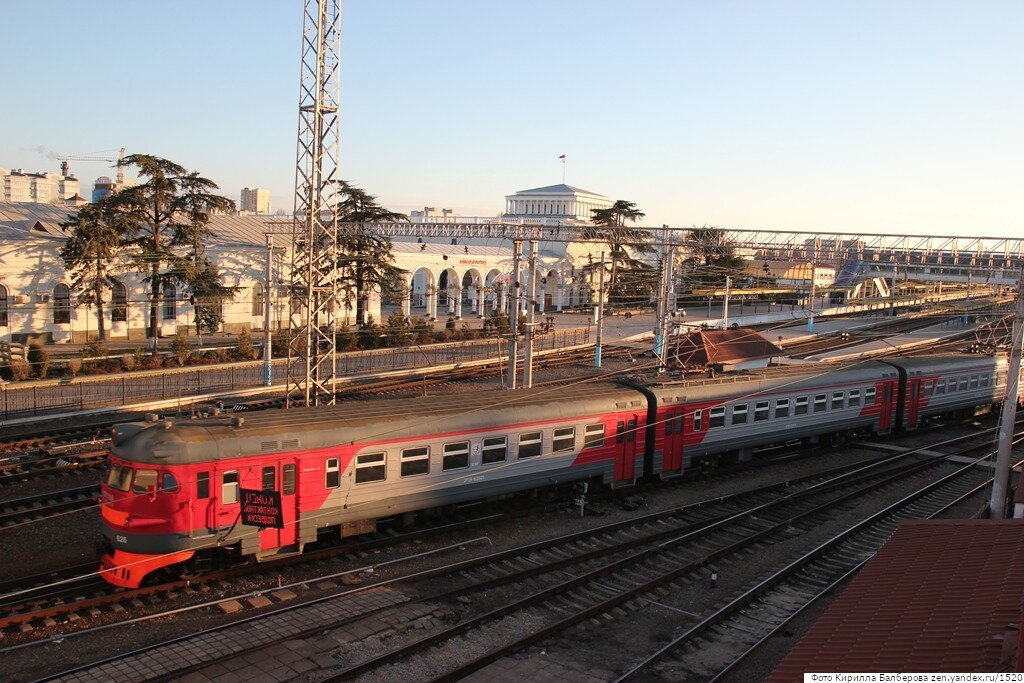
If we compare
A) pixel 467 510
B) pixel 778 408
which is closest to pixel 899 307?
pixel 778 408

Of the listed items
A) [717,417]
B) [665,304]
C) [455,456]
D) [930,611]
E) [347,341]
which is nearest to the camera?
[930,611]

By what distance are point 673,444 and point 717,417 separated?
1.84 m

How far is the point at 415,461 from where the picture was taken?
51.3ft

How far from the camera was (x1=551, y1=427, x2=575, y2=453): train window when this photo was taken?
17.8 m

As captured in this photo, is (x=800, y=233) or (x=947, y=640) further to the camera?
(x=800, y=233)

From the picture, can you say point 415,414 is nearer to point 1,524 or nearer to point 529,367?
point 1,524

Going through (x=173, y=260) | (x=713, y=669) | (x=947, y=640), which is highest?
(x=173, y=260)

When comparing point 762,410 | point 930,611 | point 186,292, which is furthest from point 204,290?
point 930,611

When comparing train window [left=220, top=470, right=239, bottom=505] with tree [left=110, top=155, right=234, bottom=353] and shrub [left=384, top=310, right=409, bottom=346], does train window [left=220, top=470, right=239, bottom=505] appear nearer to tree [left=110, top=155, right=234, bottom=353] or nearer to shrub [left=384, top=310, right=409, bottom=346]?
tree [left=110, top=155, right=234, bottom=353]

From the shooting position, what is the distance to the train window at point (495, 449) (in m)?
16.7

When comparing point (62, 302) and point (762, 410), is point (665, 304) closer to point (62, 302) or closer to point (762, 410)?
point (762, 410)

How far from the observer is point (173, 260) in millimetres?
39438

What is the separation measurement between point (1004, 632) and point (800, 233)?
26473mm

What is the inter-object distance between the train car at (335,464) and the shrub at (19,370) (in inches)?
803
